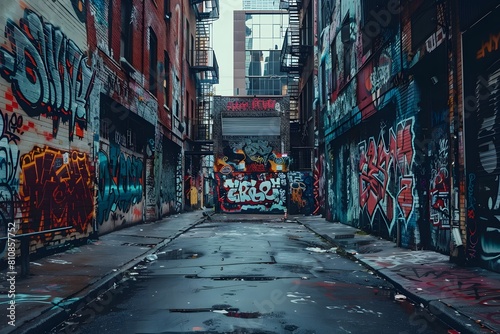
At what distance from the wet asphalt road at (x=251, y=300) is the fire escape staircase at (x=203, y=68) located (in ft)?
84.1

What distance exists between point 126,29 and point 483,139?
13.0m

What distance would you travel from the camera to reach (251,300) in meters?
6.32

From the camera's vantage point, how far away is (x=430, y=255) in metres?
10.2

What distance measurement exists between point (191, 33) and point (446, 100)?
2595 centimetres

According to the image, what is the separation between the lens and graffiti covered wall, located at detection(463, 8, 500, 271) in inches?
317

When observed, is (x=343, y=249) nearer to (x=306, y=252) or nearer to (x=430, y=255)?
(x=306, y=252)

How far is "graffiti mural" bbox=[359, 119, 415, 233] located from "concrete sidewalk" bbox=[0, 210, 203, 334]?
6229mm

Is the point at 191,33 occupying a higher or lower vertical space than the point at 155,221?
higher

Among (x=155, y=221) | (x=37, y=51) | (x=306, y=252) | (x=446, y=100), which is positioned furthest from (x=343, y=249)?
(x=155, y=221)

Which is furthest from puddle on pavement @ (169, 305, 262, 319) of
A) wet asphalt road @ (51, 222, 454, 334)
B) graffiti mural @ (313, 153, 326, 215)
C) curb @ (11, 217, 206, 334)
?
graffiti mural @ (313, 153, 326, 215)

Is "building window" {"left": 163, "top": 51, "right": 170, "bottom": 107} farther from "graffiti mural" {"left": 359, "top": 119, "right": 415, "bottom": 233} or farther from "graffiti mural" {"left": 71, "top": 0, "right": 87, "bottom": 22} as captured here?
"graffiti mural" {"left": 71, "top": 0, "right": 87, "bottom": 22}

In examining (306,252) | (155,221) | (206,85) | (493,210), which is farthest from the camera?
(206,85)

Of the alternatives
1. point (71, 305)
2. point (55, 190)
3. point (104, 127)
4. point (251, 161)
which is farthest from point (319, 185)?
point (71, 305)

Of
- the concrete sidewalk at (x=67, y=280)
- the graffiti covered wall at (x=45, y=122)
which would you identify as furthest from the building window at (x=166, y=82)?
the concrete sidewalk at (x=67, y=280)
